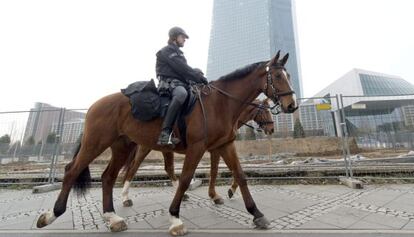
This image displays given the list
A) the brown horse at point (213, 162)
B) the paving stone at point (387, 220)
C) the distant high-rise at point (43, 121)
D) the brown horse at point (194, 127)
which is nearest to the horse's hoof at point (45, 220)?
the brown horse at point (194, 127)

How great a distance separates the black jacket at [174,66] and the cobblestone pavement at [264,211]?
7.55 ft

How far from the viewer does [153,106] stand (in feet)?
→ 11.2

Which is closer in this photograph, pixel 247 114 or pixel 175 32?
pixel 175 32

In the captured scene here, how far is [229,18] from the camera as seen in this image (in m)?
117

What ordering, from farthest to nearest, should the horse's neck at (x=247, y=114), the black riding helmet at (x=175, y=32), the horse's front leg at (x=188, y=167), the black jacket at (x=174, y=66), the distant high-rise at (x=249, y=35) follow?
the distant high-rise at (x=249, y=35) < the horse's neck at (x=247, y=114) < the black riding helmet at (x=175, y=32) < the black jacket at (x=174, y=66) < the horse's front leg at (x=188, y=167)

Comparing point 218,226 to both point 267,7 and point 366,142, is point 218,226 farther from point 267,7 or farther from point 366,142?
point 267,7

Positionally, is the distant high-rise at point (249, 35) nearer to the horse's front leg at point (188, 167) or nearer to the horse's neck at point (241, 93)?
the horse's neck at point (241, 93)

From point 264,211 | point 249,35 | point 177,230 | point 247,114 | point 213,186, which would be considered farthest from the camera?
point 249,35

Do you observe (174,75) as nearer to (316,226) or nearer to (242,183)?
(242,183)

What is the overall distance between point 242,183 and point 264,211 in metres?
0.94

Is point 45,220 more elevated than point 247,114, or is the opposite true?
point 247,114

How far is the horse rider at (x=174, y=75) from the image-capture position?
3.32m

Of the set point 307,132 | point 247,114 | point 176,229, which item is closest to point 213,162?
point 247,114

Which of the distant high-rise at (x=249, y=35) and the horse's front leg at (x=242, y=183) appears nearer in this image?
the horse's front leg at (x=242, y=183)
